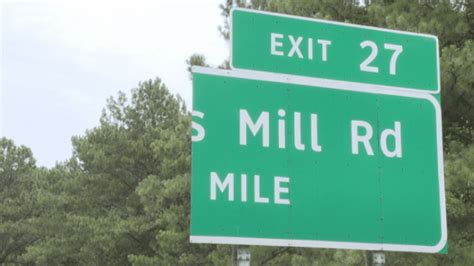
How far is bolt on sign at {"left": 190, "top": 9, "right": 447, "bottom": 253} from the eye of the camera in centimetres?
419

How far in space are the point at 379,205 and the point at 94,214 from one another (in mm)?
25794

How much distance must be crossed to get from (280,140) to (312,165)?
0.77 feet

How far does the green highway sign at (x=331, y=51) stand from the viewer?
4.54 meters

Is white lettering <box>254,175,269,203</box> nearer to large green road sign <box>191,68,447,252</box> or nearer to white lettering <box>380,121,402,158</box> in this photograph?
large green road sign <box>191,68,447,252</box>

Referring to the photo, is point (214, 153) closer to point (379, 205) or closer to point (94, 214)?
point (379, 205)

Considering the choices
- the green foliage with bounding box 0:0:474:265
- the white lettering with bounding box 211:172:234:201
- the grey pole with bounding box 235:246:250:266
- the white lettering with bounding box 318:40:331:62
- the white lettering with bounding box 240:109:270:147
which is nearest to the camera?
the grey pole with bounding box 235:246:250:266

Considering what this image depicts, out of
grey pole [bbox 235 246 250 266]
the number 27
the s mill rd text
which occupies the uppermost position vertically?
the number 27

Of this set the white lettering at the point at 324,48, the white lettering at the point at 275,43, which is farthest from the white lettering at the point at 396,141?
the white lettering at the point at 275,43

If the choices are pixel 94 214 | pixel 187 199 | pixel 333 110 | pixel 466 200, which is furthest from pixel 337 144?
pixel 94 214

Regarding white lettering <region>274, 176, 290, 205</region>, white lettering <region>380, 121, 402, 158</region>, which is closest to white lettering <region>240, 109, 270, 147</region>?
white lettering <region>274, 176, 290, 205</region>

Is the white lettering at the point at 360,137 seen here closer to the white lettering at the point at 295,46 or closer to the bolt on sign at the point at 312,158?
the bolt on sign at the point at 312,158

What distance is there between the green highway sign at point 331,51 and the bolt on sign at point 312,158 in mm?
13

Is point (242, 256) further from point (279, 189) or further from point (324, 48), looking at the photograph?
point (324, 48)

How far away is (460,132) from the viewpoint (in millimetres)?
12039
